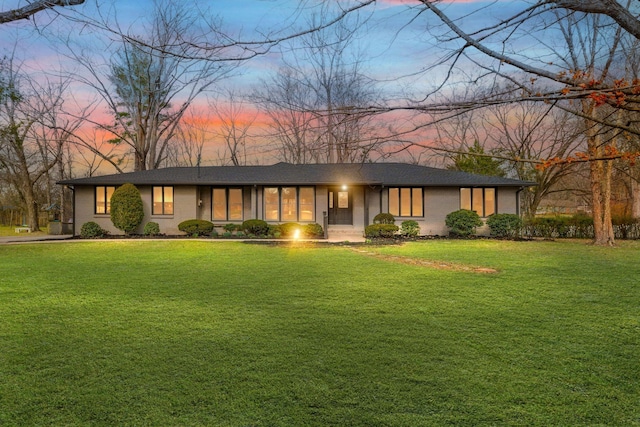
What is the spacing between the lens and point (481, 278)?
8094 mm

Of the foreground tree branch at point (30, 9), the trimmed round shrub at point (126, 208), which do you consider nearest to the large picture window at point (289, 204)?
the trimmed round shrub at point (126, 208)

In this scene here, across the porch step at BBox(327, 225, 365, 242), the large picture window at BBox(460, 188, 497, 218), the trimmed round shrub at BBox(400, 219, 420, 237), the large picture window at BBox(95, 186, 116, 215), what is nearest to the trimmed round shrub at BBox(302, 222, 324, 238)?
the porch step at BBox(327, 225, 365, 242)

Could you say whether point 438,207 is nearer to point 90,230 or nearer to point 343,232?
point 343,232

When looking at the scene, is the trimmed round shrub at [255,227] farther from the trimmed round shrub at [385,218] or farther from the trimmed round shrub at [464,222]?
the trimmed round shrub at [464,222]

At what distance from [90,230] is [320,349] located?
59.4 ft

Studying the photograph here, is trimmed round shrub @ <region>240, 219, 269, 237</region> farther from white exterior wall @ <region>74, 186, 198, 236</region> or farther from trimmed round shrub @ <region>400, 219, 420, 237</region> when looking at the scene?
trimmed round shrub @ <region>400, 219, 420, 237</region>

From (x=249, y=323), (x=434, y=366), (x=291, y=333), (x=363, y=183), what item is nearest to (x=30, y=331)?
(x=249, y=323)

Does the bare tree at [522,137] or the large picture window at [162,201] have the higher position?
the bare tree at [522,137]

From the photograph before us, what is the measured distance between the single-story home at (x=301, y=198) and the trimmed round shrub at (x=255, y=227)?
1.03 meters

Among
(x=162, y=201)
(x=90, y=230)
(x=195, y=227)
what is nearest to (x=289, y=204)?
(x=195, y=227)

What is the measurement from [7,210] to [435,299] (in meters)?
39.1

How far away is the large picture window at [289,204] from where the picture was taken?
776 inches

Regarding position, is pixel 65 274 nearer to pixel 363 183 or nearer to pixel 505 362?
pixel 505 362

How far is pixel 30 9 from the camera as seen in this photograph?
16.9 ft
